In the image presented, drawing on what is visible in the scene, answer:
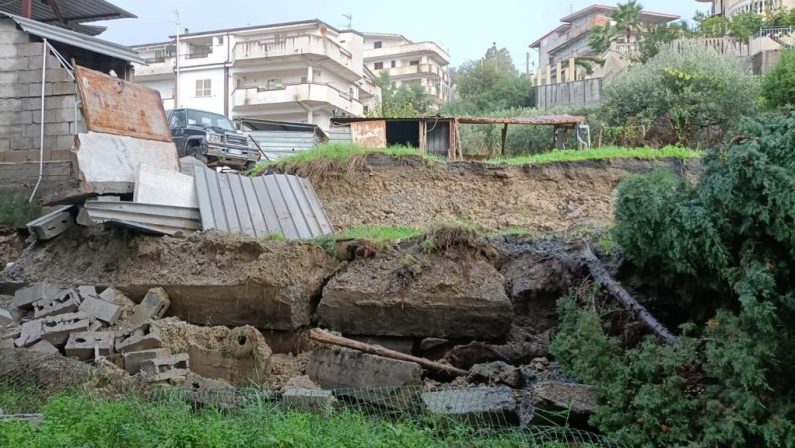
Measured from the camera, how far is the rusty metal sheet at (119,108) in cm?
1224

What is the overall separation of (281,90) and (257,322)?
29.5 m

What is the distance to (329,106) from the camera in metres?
38.0

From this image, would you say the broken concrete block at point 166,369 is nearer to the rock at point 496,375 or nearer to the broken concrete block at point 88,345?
the broken concrete block at point 88,345

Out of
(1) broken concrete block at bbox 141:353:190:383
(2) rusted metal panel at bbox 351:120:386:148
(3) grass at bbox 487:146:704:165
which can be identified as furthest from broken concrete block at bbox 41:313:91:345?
(2) rusted metal panel at bbox 351:120:386:148

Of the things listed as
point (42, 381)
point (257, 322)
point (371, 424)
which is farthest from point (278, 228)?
point (371, 424)

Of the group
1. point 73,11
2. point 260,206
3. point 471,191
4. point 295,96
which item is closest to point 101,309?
point 260,206

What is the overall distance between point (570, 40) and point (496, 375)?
46.2 meters

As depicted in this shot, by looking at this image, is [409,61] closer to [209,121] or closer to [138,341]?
[209,121]

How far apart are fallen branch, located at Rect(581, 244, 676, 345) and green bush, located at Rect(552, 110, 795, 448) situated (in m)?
0.23

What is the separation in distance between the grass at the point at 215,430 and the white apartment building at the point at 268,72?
1194 inches

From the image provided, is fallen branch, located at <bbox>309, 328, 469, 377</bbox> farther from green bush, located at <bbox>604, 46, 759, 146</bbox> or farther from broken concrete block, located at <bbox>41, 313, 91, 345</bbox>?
green bush, located at <bbox>604, 46, 759, 146</bbox>

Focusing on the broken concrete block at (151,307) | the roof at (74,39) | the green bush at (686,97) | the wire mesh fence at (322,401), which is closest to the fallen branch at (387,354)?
the wire mesh fence at (322,401)

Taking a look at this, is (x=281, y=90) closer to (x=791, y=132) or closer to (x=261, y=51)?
(x=261, y=51)

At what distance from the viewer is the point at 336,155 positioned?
44.3 feet
